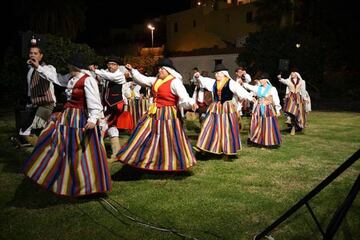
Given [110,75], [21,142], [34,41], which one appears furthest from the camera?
[21,142]

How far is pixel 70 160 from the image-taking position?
4883 mm

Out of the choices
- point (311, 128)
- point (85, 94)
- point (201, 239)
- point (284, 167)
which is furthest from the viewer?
point (311, 128)

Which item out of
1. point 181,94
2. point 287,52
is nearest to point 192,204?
point 181,94

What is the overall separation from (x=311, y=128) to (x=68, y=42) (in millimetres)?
12424

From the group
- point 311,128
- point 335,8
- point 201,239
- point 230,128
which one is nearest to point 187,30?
point 335,8

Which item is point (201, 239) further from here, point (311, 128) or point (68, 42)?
point (68, 42)

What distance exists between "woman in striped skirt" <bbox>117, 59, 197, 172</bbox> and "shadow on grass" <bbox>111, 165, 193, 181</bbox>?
0.34 m

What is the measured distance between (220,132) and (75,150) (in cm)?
322

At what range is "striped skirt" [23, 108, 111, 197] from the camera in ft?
15.8

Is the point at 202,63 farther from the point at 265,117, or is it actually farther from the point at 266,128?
the point at 266,128

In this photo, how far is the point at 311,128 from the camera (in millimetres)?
11984

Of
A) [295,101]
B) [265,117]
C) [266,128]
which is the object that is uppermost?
[295,101]

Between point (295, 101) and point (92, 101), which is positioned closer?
point (92, 101)

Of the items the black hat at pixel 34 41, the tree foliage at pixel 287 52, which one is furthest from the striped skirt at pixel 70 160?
the tree foliage at pixel 287 52
